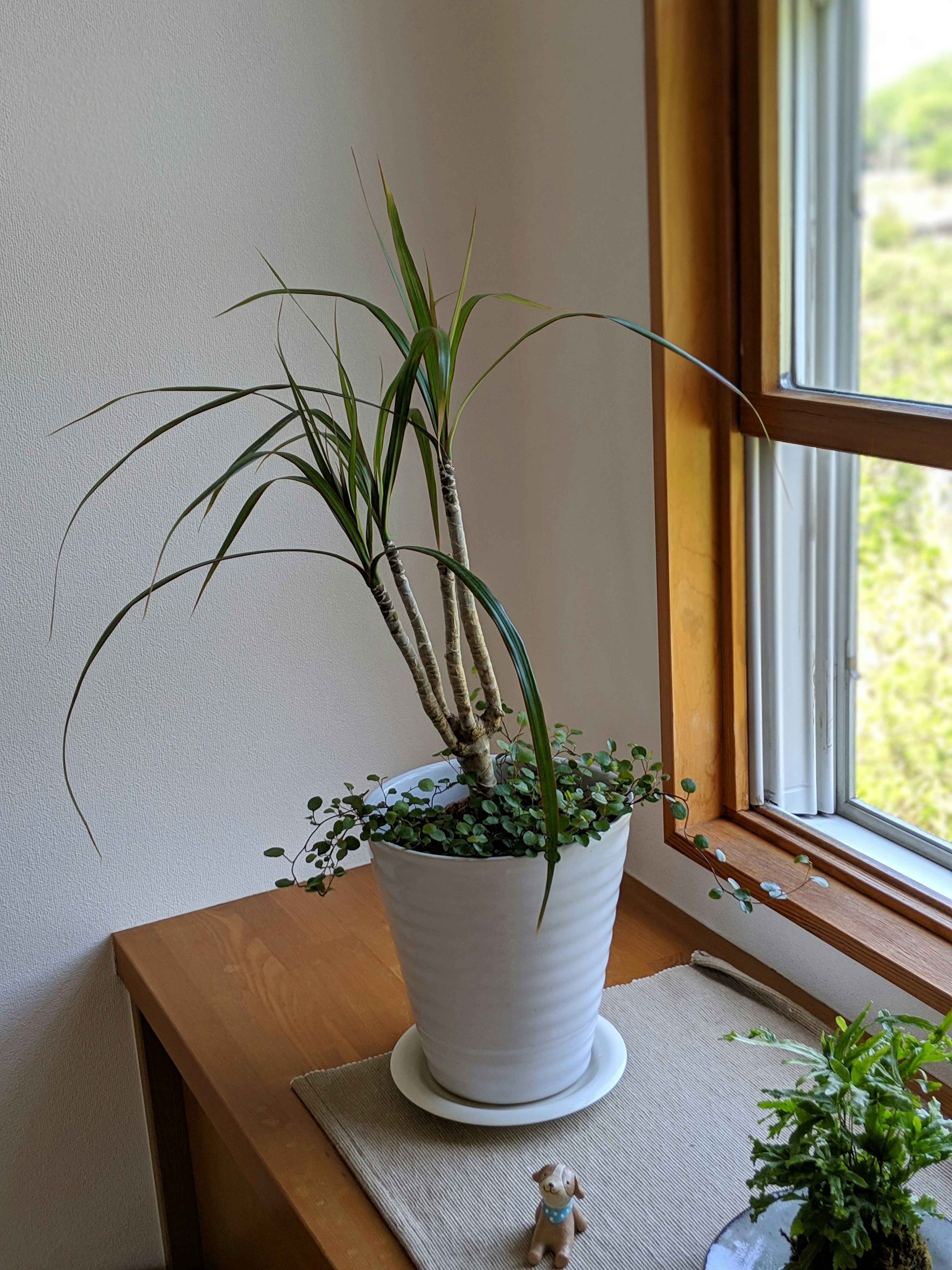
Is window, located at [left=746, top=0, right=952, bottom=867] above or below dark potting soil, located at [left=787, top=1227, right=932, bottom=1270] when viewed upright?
above

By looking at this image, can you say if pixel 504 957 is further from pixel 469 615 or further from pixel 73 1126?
pixel 73 1126

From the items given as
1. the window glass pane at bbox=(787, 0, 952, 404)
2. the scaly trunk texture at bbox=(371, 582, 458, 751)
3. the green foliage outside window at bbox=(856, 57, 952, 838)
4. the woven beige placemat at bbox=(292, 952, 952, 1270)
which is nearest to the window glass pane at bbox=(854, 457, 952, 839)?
the green foliage outside window at bbox=(856, 57, 952, 838)

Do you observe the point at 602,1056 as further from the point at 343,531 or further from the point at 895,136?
the point at 895,136

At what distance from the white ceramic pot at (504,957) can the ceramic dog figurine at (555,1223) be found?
13cm

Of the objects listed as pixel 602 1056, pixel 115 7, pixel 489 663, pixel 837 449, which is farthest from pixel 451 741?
pixel 115 7

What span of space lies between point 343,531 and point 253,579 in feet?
0.40

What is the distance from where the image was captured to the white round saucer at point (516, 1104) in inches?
38.9

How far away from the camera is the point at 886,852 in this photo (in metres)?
1.21

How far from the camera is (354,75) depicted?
4.36 ft

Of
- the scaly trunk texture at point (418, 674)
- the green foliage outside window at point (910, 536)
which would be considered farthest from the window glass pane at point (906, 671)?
the scaly trunk texture at point (418, 674)

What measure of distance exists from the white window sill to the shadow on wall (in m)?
0.85

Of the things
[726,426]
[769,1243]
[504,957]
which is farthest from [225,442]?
[769,1243]

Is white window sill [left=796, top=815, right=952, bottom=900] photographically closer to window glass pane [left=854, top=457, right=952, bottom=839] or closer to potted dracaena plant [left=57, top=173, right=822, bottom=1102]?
→ potted dracaena plant [left=57, top=173, right=822, bottom=1102]

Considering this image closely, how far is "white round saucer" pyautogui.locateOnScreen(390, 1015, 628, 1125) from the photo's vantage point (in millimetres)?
987
